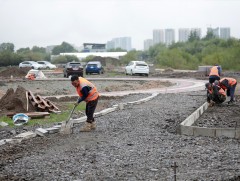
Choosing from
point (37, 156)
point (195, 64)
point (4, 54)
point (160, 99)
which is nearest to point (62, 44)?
point (4, 54)

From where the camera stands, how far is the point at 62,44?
6599 inches

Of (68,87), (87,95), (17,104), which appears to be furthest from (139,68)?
(87,95)

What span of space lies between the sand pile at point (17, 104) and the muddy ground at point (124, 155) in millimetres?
A: 3578

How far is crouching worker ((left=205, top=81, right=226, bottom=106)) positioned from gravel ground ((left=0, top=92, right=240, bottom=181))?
165 inches

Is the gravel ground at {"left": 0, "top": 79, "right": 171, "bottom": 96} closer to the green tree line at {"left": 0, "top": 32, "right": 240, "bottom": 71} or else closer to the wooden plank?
the wooden plank

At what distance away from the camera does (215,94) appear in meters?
15.8

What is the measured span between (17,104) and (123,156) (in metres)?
8.04

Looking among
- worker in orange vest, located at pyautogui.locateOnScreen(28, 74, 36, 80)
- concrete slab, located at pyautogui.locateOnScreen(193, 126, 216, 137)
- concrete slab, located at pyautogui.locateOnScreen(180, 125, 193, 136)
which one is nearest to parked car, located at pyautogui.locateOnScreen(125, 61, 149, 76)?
worker in orange vest, located at pyautogui.locateOnScreen(28, 74, 36, 80)

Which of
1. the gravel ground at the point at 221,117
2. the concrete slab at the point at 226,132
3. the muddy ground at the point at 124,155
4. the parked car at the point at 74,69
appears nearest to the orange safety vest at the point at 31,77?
the parked car at the point at 74,69

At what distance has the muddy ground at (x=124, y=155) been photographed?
662cm

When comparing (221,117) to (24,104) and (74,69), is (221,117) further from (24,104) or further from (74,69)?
(74,69)

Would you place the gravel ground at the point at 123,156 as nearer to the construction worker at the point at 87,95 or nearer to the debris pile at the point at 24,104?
the construction worker at the point at 87,95

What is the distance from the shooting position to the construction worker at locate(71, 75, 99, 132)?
1041 cm

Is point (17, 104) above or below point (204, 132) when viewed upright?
above
